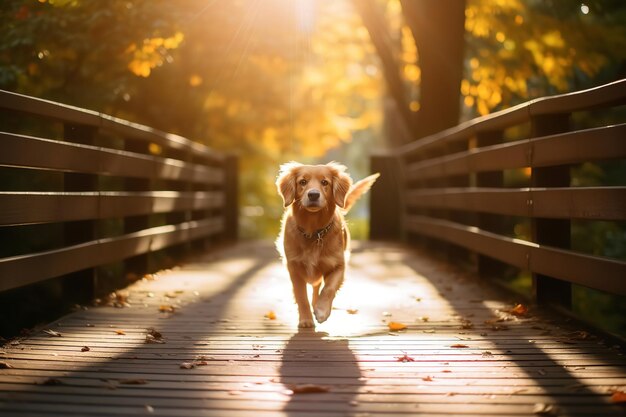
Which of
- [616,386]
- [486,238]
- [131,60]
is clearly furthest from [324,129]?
[616,386]

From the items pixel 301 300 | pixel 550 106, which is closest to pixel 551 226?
pixel 550 106

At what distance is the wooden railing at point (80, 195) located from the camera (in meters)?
4.95

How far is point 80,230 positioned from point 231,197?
915 cm

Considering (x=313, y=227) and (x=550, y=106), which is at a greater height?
(x=550, y=106)

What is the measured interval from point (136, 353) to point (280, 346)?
2.69 feet

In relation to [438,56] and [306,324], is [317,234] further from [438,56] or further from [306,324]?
[438,56]

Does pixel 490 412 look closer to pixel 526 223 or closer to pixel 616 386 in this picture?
pixel 616 386

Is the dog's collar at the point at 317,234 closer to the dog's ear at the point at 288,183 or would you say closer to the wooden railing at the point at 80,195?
the dog's ear at the point at 288,183

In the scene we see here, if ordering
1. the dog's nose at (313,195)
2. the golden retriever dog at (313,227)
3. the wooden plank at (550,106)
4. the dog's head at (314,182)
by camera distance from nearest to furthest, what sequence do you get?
the wooden plank at (550,106) → the dog's nose at (313,195) → the golden retriever dog at (313,227) → the dog's head at (314,182)

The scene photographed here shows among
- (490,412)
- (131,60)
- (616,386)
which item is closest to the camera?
(490,412)

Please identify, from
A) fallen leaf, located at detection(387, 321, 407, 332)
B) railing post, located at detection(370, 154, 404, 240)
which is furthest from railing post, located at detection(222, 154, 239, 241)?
fallen leaf, located at detection(387, 321, 407, 332)

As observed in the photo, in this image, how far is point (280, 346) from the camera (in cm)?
479

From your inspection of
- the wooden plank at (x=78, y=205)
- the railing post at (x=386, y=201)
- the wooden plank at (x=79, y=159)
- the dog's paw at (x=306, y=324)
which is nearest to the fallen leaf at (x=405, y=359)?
the dog's paw at (x=306, y=324)

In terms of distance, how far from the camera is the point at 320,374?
3998 millimetres
